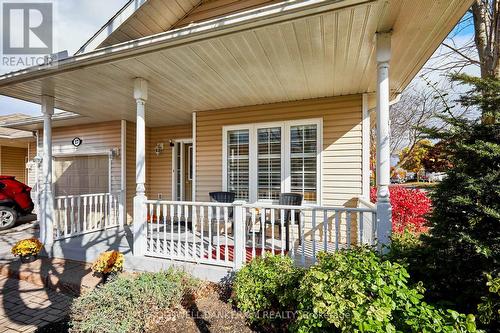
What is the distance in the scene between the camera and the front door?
7.26 metres

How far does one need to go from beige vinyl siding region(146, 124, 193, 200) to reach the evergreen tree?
608cm

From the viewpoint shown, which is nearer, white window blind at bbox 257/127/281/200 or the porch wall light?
white window blind at bbox 257/127/281/200

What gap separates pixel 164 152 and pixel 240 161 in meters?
2.86

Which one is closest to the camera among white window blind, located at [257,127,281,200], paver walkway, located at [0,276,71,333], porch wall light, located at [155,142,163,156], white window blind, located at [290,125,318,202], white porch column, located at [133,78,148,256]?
paver walkway, located at [0,276,71,333]

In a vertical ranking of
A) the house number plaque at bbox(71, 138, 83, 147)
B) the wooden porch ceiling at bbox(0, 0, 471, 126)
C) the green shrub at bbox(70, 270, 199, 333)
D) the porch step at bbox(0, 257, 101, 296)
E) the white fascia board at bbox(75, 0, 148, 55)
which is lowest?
the porch step at bbox(0, 257, 101, 296)

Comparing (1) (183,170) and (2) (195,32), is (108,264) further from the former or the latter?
(1) (183,170)

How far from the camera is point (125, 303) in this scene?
8.16ft

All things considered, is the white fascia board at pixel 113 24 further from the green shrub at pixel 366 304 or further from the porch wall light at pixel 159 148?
the green shrub at pixel 366 304

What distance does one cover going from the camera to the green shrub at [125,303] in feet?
7.52

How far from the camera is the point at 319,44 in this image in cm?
298

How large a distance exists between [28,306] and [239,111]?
449 cm

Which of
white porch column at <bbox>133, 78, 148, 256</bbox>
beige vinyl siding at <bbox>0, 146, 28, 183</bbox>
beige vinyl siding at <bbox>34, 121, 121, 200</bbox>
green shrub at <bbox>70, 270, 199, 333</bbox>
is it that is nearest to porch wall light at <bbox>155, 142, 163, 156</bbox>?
beige vinyl siding at <bbox>34, 121, 121, 200</bbox>

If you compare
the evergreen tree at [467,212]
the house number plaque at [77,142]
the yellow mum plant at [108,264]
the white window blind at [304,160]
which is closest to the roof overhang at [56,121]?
the house number plaque at [77,142]

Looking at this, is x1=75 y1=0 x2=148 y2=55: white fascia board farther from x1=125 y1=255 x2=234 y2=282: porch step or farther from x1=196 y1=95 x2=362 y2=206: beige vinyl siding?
x1=125 y1=255 x2=234 y2=282: porch step
